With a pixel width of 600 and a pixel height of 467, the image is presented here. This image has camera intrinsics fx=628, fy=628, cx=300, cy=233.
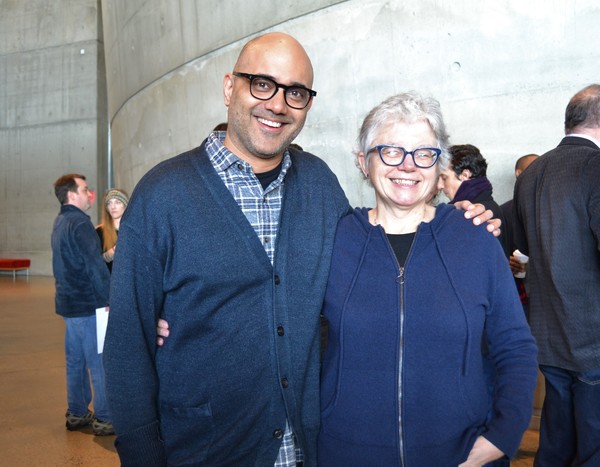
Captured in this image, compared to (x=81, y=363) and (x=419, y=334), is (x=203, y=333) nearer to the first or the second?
(x=419, y=334)

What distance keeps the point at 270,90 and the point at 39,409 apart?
4650 millimetres

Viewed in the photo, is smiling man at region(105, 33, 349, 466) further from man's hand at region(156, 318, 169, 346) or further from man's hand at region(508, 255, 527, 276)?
man's hand at region(508, 255, 527, 276)

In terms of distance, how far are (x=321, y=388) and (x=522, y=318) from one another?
0.66 m

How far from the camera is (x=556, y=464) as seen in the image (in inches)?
125

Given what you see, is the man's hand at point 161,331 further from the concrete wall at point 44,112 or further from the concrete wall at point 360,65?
the concrete wall at point 44,112

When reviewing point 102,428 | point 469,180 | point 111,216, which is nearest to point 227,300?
point 469,180

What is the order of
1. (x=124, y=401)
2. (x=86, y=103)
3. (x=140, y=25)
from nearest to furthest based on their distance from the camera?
(x=124, y=401), (x=140, y=25), (x=86, y=103)

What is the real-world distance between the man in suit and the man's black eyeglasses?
5.36 ft

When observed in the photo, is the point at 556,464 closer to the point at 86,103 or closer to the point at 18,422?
the point at 18,422

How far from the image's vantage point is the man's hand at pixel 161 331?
6.15 ft

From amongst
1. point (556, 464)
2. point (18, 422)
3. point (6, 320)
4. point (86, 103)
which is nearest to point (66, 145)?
point (86, 103)

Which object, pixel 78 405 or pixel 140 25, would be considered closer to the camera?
pixel 78 405

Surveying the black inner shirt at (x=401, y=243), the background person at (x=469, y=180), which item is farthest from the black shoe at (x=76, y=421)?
the black inner shirt at (x=401, y=243)

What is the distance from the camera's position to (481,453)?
5.93ft
